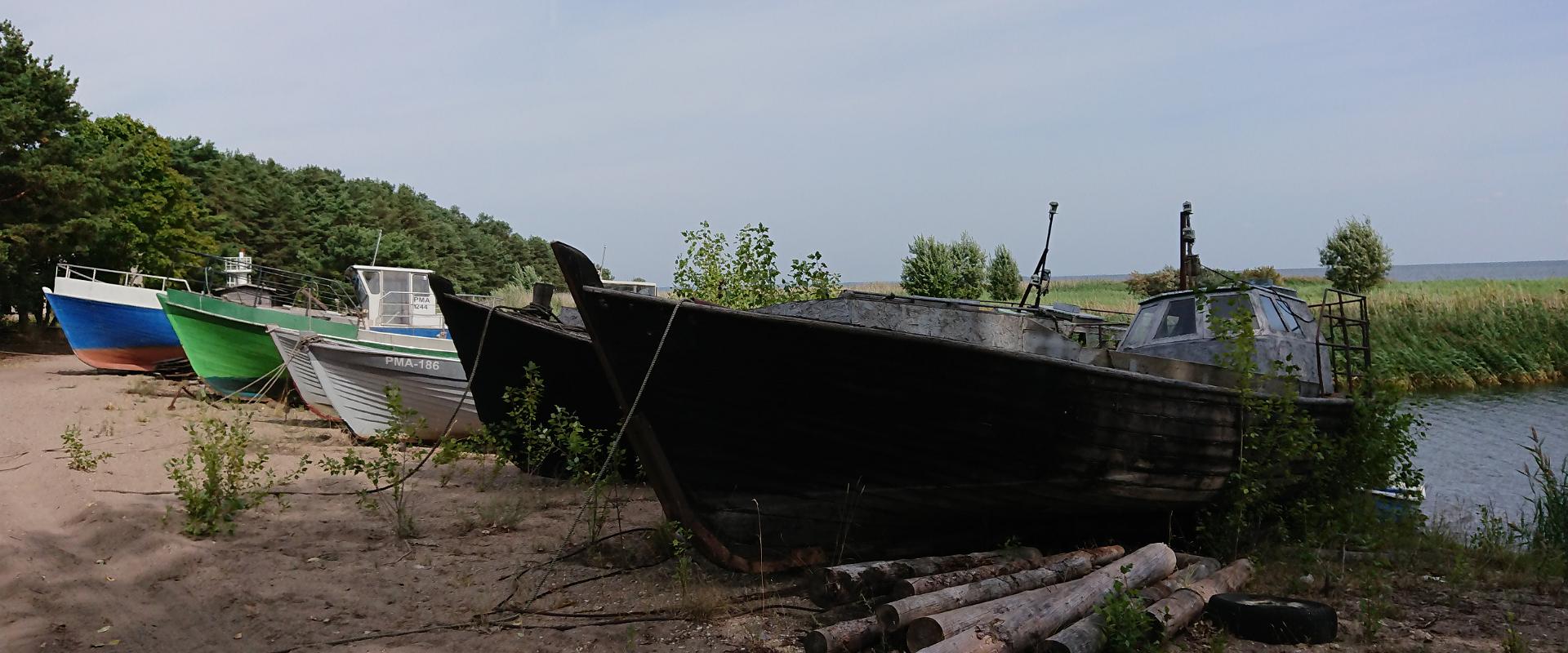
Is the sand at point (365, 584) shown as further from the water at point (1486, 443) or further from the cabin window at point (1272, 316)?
the water at point (1486, 443)

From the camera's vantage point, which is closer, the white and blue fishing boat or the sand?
the sand

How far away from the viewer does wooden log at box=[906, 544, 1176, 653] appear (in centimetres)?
459

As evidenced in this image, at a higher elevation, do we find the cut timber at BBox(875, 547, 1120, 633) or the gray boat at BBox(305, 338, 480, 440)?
the gray boat at BBox(305, 338, 480, 440)

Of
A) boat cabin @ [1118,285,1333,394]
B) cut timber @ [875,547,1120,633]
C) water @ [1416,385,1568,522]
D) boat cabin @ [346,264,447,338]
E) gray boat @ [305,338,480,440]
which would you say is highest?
boat cabin @ [346,264,447,338]

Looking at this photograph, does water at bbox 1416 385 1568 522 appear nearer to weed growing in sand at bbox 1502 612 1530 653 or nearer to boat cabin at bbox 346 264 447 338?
weed growing in sand at bbox 1502 612 1530 653

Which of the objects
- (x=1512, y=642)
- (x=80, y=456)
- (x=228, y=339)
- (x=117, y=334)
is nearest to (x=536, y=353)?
(x=80, y=456)

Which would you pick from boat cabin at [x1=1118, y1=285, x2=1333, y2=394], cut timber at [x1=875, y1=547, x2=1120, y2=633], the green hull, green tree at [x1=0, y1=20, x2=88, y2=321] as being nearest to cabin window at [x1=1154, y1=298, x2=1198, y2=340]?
boat cabin at [x1=1118, y1=285, x2=1333, y2=394]

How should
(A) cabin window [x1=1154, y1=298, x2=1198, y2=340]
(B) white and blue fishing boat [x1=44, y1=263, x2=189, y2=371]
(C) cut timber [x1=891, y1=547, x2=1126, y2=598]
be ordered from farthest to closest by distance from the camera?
(B) white and blue fishing boat [x1=44, y1=263, x2=189, y2=371], (A) cabin window [x1=1154, y1=298, x2=1198, y2=340], (C) cut timber [x1=891, y1=547, x2=1126, y2=598]

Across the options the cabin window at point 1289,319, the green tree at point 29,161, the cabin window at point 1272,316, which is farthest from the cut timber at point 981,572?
the green tree at point 29,161

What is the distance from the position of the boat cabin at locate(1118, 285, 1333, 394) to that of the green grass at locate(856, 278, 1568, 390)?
15708mm

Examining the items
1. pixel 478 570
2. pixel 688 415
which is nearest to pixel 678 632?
pixel 688 415

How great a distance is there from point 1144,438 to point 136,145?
122ft

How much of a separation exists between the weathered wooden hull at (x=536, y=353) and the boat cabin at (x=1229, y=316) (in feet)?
16.2

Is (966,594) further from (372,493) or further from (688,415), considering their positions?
(372,493)
